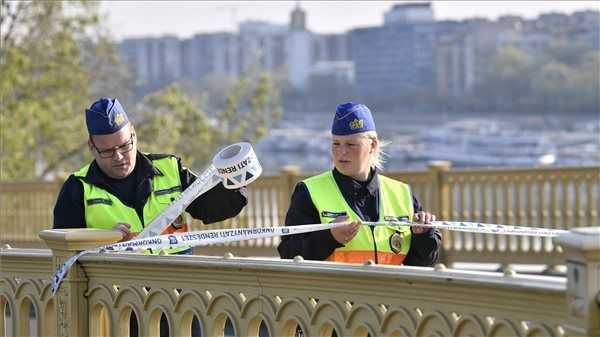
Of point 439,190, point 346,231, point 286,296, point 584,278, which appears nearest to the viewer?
point 584,278

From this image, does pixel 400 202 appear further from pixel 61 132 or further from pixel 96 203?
pixel 61 132

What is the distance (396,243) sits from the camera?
664cm

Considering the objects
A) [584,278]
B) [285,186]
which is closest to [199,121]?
[285,186]

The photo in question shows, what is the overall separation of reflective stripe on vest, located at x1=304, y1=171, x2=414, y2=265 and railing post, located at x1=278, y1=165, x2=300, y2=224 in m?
11.0

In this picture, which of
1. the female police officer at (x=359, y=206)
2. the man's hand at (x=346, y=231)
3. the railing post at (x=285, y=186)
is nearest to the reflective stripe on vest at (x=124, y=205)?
the female police officer at (x=359, y=206)

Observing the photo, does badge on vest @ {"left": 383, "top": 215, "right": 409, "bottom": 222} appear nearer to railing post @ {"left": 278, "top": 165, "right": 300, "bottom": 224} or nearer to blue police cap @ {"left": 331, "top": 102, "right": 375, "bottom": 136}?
blue police cap @ {"left": 331, "top": 102, "right": 375, "bottom": 136}

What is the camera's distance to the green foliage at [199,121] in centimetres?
2775

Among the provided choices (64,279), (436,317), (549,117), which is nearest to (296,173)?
(64,279)

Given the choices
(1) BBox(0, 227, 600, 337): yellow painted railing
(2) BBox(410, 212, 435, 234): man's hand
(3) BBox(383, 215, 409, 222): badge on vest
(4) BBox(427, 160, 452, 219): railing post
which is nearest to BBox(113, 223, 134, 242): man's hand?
(1) BBox(0, 227, 600, 337): yellow painted railing

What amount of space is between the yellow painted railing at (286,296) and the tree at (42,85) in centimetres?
1855

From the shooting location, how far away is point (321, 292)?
5270mm

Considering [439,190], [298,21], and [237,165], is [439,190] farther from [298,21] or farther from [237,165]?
[298,21]

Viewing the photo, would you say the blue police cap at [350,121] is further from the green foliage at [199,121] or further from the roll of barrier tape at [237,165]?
the green foliage at [199,121]

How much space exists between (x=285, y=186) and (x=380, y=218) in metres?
11.4
